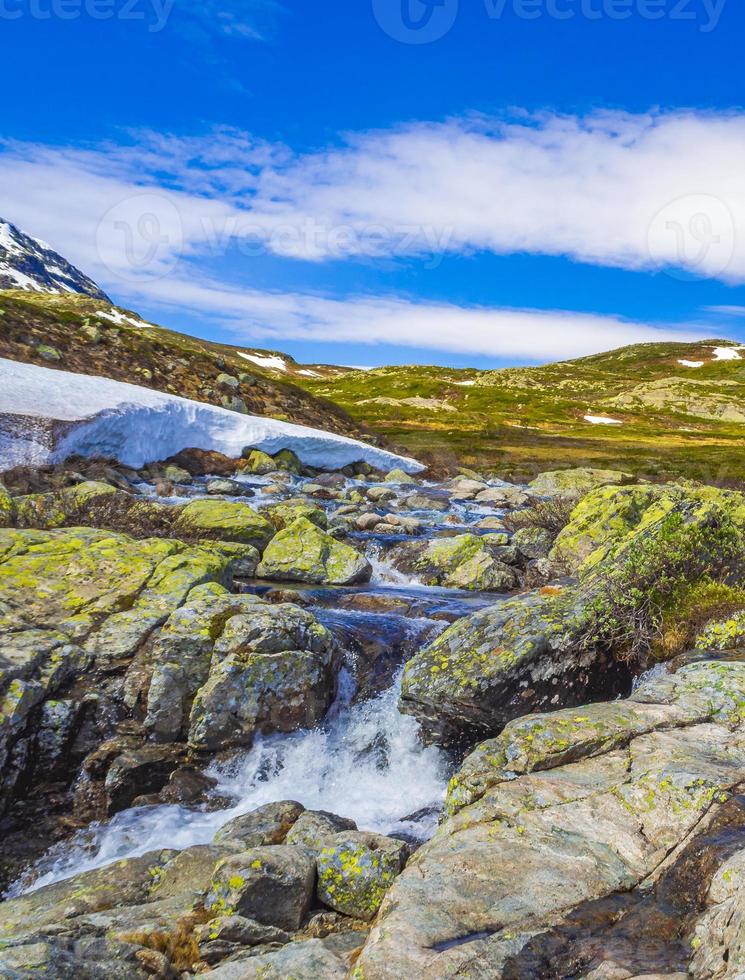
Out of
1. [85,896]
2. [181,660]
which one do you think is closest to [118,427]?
[181,660]

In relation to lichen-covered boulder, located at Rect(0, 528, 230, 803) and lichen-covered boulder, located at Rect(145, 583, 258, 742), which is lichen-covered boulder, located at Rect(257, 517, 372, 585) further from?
lichen-covered boulder, located at Rect(145, 583, 258, 742)

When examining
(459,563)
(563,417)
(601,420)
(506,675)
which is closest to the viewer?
(506,675)

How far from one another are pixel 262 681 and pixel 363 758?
220cm

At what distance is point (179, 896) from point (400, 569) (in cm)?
1337

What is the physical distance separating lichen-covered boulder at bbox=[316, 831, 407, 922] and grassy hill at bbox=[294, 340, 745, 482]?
4248 centimetres

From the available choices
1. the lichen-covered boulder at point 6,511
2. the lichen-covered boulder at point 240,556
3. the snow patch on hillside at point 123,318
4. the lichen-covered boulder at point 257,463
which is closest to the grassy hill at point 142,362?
the lichen-covered boulder at point 257,463

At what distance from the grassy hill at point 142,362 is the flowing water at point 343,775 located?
35.0 m

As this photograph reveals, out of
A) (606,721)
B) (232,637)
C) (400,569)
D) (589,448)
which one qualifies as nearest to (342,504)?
(400,569)

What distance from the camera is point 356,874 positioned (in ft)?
20.8

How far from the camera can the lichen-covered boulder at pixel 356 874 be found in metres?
6.18

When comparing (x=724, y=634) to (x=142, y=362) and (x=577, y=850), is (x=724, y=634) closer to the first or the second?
(x=577, y=850)

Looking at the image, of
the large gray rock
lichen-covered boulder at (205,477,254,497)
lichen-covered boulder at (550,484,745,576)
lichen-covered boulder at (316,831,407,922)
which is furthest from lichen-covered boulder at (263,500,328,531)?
the large gray rock

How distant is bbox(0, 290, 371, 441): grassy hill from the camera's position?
135ft

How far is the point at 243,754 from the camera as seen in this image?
9.91 m
